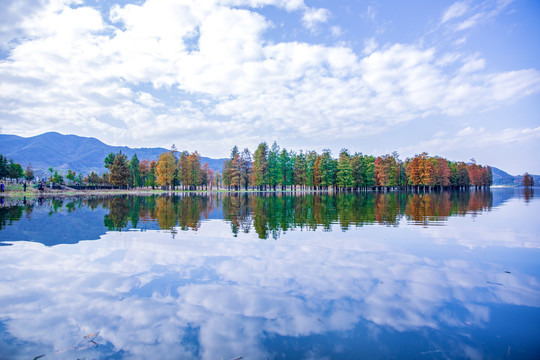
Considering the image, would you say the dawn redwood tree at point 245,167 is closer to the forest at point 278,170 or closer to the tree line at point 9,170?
the forest at point 278,170

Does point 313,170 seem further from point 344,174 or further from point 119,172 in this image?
point 119,172

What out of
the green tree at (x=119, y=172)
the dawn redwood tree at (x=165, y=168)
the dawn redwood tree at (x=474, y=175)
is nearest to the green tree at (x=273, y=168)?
the dawn redwood tree at (x=165, y=168)

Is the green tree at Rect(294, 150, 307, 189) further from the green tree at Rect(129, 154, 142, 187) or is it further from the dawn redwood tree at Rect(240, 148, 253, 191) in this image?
the green tree at Rect(129, 154, 142, 187)

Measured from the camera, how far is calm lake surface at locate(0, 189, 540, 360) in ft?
20.0

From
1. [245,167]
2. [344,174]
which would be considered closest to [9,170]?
[245,167]

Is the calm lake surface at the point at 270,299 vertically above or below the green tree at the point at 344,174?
below

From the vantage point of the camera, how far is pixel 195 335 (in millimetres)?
6492

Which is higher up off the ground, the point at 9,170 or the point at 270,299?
the point at 9,170

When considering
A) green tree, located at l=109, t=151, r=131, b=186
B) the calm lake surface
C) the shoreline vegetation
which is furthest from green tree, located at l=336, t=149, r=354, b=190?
the calm lake surface

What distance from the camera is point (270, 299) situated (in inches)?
328

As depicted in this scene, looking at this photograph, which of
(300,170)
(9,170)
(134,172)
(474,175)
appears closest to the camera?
(9,170)

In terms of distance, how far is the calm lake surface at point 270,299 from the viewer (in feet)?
20.0

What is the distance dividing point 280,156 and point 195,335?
11215cm

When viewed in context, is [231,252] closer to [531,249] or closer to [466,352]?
[466,352]
